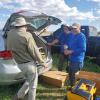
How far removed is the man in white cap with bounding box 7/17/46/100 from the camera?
7.00 metres

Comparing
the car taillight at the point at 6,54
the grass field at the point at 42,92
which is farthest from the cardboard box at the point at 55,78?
the car taillight at the point at 6,54

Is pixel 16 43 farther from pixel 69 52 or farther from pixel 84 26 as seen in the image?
pixel 84 26

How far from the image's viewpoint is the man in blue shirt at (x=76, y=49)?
8016 millimetres

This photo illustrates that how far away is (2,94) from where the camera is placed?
8.01m

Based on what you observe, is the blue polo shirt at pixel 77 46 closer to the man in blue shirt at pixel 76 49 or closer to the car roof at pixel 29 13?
the man in blue shirt at pixel 76 49

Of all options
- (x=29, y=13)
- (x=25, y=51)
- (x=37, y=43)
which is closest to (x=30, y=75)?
(x=25, y=51)

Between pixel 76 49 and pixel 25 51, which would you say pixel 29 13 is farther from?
pixel 25 51

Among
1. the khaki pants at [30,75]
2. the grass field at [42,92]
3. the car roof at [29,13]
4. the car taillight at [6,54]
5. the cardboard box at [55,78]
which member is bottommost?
the grass field at [42,92]

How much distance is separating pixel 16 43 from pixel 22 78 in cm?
117

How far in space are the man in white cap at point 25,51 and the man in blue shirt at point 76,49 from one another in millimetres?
1252

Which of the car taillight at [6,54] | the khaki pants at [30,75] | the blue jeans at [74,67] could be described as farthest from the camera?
the blue jeans at [74,67]

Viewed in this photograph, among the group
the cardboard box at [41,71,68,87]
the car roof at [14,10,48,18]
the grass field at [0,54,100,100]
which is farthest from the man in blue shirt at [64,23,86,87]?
the car roof at [14,10,48,18]

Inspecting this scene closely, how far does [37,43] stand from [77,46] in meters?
1.49

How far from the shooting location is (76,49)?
320 inches
